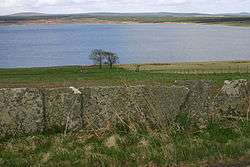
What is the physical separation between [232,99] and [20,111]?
4.56 metres

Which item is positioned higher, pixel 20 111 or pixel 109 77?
pixel 20 111

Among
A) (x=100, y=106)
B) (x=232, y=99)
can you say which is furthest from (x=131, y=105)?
(x=232, y=99)

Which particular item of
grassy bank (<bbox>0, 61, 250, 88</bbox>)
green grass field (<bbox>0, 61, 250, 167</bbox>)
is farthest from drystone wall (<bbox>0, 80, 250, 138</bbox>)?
grassy bank (<bbox>0, 61, 250, 88</bbox>)

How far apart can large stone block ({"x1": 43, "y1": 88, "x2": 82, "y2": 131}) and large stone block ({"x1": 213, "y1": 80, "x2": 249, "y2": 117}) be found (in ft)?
10.1

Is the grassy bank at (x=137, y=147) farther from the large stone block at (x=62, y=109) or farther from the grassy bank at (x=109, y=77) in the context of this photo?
the grassy bank at (x=109, y=77)

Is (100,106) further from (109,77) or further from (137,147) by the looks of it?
(109,77)

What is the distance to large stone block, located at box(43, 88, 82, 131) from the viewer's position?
28.5ft

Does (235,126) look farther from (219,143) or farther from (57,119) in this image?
(57,119)

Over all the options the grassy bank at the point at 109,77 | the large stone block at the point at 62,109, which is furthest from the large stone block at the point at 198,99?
the grassy bank at the point at 109,77

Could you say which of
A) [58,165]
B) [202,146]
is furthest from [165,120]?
[58,165]

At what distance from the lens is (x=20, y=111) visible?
8.45 metres

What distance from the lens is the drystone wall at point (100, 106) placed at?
27.7 ft

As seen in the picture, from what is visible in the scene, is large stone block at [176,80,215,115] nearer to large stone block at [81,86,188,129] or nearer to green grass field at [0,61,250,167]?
large stone block at [81,86,188,129]

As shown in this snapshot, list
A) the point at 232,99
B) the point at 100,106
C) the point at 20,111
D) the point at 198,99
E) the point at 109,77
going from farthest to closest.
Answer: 1. the point at 109,77
2. the point at 232,99
3. the point at 198,99
4. the point at 100,106
5. the point at 20,111
